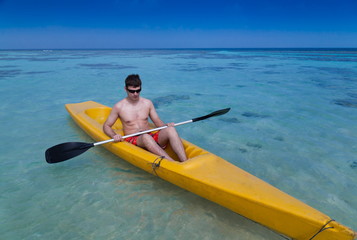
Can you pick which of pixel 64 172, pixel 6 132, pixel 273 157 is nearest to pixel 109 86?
pixel 6 132

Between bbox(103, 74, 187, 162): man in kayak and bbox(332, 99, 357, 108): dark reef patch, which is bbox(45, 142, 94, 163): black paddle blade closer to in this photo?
bbox(103, 74, 187, 162): man in kayak

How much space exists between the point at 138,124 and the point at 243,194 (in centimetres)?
206

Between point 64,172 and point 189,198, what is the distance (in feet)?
6.78

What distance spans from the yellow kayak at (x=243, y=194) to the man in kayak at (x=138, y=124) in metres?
0.17

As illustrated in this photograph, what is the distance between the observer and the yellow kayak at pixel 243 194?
1.92 meters

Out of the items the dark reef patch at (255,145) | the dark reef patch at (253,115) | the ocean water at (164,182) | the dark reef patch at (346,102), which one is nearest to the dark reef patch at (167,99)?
the ocean water at (164,182)

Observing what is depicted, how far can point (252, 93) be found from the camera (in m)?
9.96

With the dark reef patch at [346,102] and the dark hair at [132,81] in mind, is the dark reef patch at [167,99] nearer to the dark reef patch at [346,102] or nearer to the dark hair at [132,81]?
the dark hair at [132,81]

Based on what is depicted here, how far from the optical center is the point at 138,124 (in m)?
3.73

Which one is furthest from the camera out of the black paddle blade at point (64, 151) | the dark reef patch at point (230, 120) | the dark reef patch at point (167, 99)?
the dark reef patch at point (167, 99)

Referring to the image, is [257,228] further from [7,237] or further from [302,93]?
[302,93]

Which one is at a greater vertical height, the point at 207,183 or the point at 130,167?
the point at 207,183

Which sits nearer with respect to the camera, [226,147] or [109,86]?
[226,147]

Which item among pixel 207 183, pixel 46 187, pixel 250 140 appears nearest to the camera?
pixel 207 183
